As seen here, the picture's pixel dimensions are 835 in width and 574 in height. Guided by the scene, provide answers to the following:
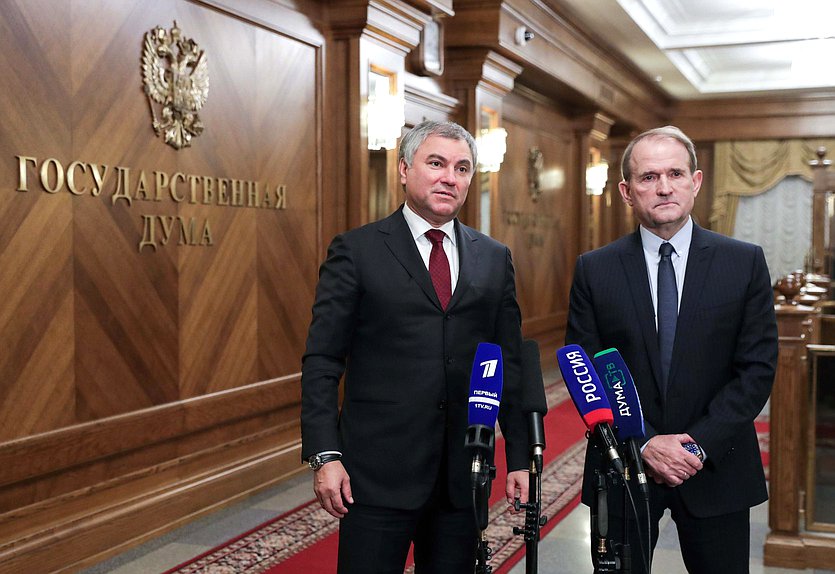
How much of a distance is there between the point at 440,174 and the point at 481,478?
71 centimetres

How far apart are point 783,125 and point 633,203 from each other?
540 inches

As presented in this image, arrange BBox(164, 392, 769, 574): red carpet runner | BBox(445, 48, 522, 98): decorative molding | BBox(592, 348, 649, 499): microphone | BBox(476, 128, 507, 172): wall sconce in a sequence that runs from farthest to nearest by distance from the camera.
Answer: BBox(476, 128, 507, 172): wall sconce → BBox(445, 48, 522, 98): decorative molding → BBox(164, 392, 769, 574): red carpet runner → BBox(592, 348, 649, 499): microphone

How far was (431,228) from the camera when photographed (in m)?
2.17

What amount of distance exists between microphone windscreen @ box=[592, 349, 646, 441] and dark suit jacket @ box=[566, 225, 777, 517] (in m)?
0.28

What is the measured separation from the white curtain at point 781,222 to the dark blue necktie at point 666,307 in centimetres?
1367

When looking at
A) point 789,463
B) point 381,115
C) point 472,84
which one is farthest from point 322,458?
point 472,84

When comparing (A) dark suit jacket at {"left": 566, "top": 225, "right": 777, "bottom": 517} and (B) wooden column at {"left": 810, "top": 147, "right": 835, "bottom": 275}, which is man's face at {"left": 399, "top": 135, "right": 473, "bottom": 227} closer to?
(A) dark suit jacket at {"left": 566, "top": 225, "right": 777, "bottom": 517}

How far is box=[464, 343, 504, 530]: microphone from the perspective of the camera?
5.38 ft

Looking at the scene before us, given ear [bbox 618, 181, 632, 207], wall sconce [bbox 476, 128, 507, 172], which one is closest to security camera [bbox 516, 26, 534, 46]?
wall sconce [bbox 476, 128, 507, 172]

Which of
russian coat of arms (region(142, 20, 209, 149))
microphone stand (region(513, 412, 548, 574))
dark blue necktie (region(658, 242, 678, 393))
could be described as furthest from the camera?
russian coat of arms (region(142, 20, 209, 149))

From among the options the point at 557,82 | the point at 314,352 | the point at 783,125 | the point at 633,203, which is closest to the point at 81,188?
the point at 314,352

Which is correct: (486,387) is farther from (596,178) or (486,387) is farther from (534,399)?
(596,178)

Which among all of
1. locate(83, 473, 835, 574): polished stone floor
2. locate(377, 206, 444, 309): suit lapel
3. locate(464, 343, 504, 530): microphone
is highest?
locate(377, 206, 444, 309): suit lapel

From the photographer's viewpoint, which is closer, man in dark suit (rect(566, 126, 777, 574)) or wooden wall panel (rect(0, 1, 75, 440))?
man in dark suit (rect(566, 126, 777, 574))
